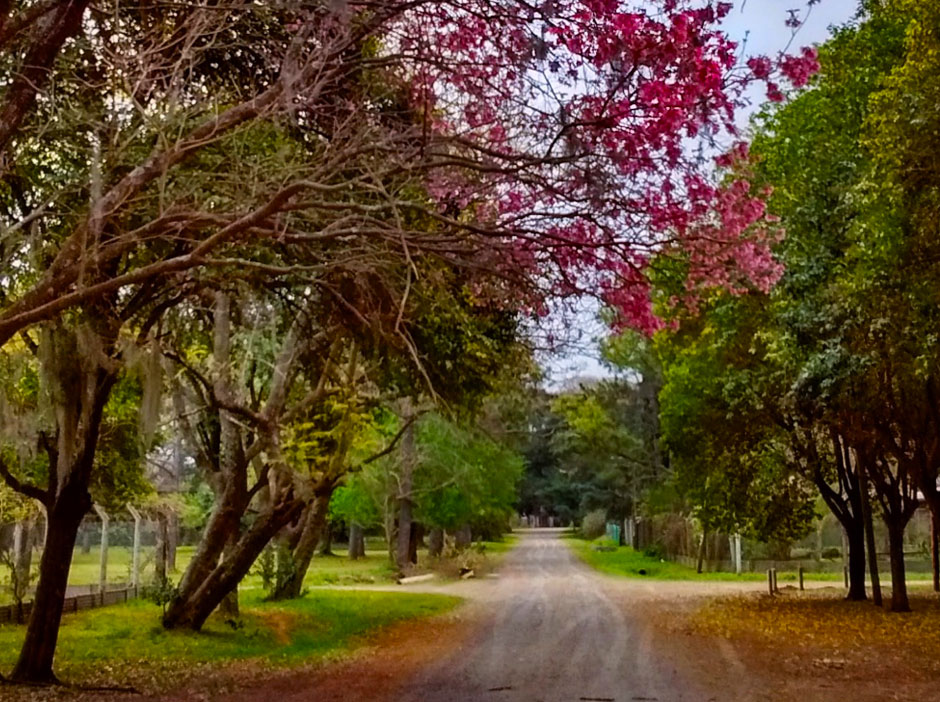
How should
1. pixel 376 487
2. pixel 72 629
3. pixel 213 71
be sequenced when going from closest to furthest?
pixel 213 71 < pixel 72 629 < pixel 376 487

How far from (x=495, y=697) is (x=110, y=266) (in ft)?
17.0

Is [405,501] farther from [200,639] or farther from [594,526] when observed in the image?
[594,526]

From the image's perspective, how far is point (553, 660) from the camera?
12.3 meters

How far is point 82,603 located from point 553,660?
11.6 metres

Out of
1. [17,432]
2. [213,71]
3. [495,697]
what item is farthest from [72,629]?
[213,71]

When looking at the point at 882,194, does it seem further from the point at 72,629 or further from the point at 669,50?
the point at 72,629

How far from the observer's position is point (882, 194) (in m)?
11.6

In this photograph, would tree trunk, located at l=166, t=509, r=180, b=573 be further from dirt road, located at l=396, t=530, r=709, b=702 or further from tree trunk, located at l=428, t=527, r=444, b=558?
tree trunk, located at l=428, t=527, r=444, b=558

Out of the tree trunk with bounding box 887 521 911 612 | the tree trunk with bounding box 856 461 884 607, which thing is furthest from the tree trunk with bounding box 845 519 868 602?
the tree trunk with bounding box 887 521 911 612

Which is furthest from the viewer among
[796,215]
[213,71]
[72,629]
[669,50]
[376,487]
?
[376,487]

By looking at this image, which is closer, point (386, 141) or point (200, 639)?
point (386, 141)

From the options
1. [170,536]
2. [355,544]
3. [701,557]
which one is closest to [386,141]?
[170,536]

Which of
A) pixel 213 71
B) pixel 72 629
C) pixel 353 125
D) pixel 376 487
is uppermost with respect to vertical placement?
pixel 213 71

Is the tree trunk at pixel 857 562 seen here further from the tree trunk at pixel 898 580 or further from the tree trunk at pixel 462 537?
the tree trunk at pixel 462 537
